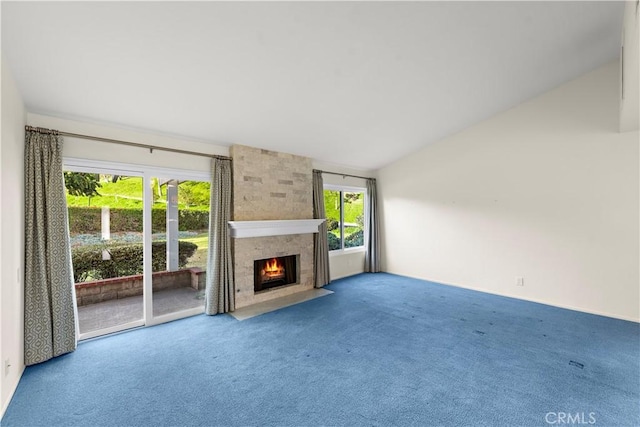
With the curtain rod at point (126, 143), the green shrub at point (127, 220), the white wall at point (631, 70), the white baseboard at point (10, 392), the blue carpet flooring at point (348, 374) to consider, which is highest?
the white wall at point (631, 70)

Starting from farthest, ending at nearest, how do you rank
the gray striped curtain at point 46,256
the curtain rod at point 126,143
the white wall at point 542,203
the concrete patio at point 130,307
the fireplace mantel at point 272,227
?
1. the fireplace mantel at point 272,227
2. the white wall at point 542,203
3. the concrete patio at point 130,307
4. the curtain rod at point 126,143
5. the gray striped curtain at point 46,256

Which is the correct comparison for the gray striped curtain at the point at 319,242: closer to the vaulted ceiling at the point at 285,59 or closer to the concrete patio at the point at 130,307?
the vaulted ceiling at the point at 285,59

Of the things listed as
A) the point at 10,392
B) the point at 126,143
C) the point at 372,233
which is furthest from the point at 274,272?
the point at 10,392

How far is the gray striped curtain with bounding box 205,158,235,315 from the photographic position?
3840 millimetres

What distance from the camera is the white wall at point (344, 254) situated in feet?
18.5

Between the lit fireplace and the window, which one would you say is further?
the window

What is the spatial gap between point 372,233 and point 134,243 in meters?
4.50

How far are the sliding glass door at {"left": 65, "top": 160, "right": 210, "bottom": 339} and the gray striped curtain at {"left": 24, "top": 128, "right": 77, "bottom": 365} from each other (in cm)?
29

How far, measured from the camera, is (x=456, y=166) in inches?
205

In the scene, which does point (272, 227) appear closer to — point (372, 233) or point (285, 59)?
point (285, 59)

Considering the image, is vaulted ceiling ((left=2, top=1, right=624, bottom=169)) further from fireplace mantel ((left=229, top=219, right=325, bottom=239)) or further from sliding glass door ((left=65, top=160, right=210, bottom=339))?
fireplace mantel ((left=229, top=219, right=325, bottom=239))

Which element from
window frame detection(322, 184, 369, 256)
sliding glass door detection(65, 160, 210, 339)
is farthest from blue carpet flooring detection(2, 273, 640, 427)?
window frame detection(322, 184, 369, 256)

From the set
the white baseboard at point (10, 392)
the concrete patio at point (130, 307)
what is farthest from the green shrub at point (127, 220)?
the white baseboard at point (10, 392)

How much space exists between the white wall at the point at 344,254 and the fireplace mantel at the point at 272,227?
3.54 ft
